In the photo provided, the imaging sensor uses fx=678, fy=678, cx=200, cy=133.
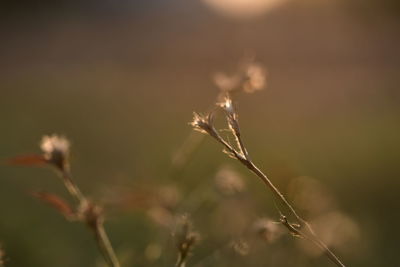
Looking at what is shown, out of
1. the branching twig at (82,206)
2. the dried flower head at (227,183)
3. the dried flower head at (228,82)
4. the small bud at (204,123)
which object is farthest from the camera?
the dried flower head at (227,183)

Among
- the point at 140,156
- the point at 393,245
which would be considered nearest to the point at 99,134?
the point at 140,156

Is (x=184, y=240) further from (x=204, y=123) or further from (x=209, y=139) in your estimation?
(x=209, y=139)

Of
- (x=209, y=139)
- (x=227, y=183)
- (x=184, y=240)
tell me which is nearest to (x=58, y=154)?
(x=184, y=240)

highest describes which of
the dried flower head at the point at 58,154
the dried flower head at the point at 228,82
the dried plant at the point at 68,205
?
the dried flower head at the point at 228,82

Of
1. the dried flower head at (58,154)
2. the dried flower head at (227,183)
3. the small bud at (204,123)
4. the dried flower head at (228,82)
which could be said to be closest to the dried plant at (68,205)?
the dried flower head at (58,154)

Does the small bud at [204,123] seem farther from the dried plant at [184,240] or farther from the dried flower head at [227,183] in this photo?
the dried flower head at [227,183]
